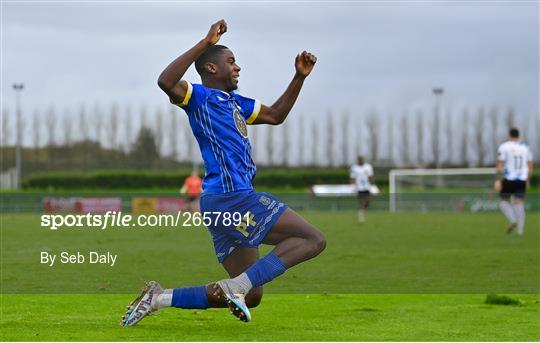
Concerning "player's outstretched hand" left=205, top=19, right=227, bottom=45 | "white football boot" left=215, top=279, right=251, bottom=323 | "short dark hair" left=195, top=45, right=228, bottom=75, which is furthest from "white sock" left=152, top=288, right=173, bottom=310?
"player's outstretched hand" left=205, top=19, right=227, bottom=45

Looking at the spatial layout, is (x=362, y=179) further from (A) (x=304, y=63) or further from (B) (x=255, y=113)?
(B) (x=255, y=113)

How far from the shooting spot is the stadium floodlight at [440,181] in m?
62.9

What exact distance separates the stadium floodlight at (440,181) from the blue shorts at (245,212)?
5366 cm

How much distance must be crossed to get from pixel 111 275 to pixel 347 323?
592 centimetres

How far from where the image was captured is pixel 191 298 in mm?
8148

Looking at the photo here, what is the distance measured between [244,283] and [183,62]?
169 centimetres

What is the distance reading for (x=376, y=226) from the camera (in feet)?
101

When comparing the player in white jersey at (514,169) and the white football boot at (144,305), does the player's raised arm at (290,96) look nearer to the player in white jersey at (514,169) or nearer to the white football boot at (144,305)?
the white football boot at (144,305)

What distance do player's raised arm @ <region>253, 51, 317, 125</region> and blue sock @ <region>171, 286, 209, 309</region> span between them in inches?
56.8

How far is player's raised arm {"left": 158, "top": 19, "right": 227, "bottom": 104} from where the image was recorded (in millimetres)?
7684

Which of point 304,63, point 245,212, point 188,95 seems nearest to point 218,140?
point 188,95

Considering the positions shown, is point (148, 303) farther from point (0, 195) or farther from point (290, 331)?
point (0, 195)

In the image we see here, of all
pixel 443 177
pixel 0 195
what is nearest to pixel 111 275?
pixel 0 195

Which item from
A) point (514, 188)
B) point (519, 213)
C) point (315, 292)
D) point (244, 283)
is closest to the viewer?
point (244, 283)
